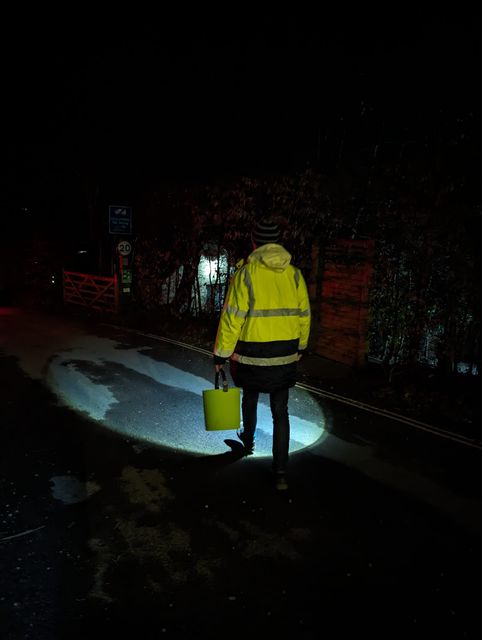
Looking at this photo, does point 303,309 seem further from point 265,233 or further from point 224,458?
point 224,458

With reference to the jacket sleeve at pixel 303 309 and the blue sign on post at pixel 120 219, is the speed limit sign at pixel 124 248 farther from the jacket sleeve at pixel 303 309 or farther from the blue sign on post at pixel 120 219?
the jacket sleeve at pixel 303 309

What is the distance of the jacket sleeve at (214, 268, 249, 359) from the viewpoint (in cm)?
413

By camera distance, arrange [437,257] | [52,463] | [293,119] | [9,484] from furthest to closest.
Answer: [293,119], [437,257], [52,463], [9,484]

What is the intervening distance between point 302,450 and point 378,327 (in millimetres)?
3817

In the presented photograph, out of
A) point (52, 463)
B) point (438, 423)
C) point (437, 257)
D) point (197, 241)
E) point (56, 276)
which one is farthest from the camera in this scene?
point (56, 276)

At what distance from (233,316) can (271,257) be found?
23.4 inches

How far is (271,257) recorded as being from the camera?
13.5 ft

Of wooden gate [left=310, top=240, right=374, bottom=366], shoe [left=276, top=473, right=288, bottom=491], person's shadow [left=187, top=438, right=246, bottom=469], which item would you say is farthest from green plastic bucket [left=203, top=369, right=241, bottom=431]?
wooden gate [left=310, top=240, right=374, bottom=366]

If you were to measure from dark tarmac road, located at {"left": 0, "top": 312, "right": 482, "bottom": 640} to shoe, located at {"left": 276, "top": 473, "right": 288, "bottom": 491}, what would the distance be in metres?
0.08

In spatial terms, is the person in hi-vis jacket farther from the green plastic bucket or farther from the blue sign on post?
the blue sign on post

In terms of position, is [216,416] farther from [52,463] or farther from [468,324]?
[468,324]

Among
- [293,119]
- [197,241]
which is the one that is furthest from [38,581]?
[293,119]

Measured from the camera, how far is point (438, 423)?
624 cm

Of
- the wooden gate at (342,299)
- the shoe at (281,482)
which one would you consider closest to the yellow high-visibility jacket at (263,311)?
the shoe at (281,482)
